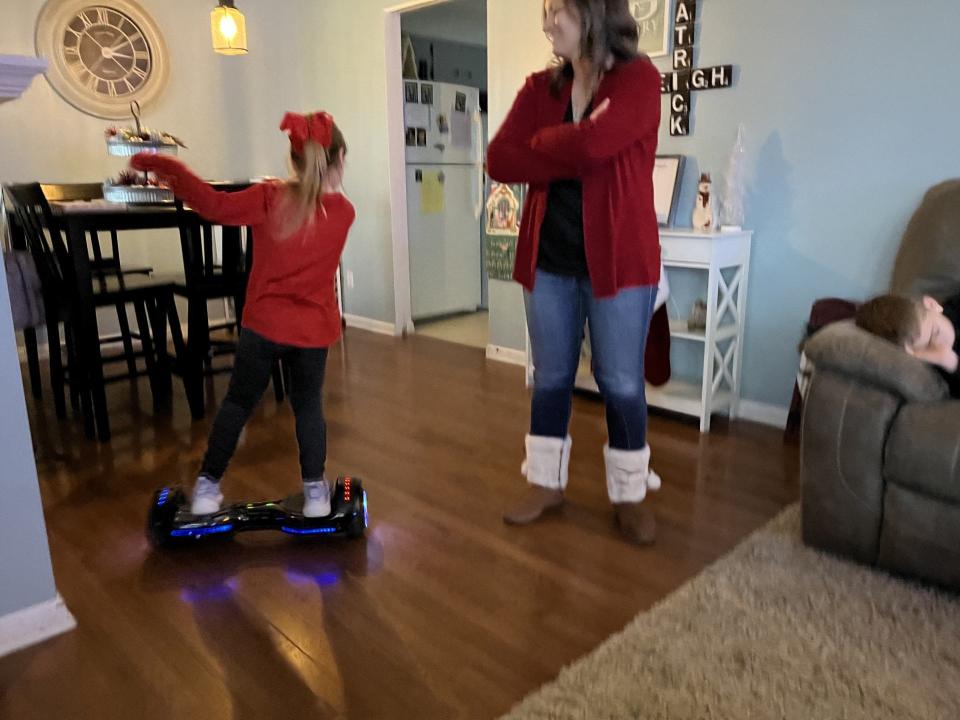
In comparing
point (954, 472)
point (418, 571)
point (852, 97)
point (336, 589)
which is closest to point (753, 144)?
point (852, 97)

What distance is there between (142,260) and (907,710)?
14.3 ft

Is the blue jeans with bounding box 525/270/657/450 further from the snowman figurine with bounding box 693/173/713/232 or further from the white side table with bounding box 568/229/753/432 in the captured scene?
the snowman figurine with bounding box 693/173/713/232

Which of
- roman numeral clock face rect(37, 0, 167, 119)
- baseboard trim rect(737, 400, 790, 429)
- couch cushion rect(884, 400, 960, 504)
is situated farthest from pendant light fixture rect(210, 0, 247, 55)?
couch cushion rect(884, 400, 960, 504)

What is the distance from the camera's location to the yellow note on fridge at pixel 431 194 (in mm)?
4617

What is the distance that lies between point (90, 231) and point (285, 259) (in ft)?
4.04

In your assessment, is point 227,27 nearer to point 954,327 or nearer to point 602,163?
point 602,163

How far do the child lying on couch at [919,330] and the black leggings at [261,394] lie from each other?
138 centimetres

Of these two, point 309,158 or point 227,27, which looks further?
point 227,27

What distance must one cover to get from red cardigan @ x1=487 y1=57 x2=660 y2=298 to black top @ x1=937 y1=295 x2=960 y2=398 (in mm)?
722

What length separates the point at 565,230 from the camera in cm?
181

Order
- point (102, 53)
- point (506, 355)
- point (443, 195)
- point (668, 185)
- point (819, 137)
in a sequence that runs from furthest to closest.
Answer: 1. point (443, 195)
2. point (102, 53)
3. point (506, 355)
4. point (668, 185)
5. point (819, 137)

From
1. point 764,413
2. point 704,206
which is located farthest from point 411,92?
point 764,413

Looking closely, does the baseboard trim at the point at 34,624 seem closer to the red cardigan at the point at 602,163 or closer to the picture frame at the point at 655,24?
the red cardigan at the point at 602,163

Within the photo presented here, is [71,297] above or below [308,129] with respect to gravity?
below
